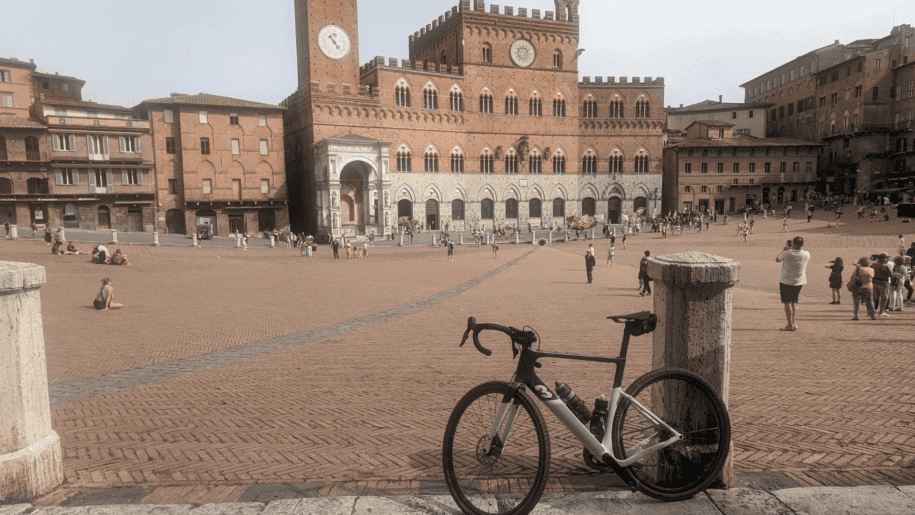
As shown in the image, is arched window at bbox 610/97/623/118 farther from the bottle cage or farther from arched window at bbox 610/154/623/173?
the bottle cage

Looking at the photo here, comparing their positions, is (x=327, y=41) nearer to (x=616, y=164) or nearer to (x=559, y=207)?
(x=559, y=207)

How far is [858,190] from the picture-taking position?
184ft

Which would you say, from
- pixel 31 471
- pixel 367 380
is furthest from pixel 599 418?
pixel 367 380

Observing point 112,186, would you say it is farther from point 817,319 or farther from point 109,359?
point 817,319

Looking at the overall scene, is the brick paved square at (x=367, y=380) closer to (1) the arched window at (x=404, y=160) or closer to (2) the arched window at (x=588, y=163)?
(1) the arched window at (x=404, y=160)

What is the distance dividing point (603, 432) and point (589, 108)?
187 ft

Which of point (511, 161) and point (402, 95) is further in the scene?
point (511, 161)

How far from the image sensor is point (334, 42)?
150 feet

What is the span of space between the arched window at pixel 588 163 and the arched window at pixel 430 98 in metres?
17.1

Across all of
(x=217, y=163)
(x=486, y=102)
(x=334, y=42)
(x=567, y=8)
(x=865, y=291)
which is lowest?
(x=865, y=291)

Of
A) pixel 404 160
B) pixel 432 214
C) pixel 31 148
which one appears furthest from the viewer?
pixel 432 214

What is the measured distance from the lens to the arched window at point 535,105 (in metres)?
53.8

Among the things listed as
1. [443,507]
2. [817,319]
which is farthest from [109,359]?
[817,319]

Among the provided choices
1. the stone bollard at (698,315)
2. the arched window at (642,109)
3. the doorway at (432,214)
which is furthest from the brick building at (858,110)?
the stone bollard at (698,315)
